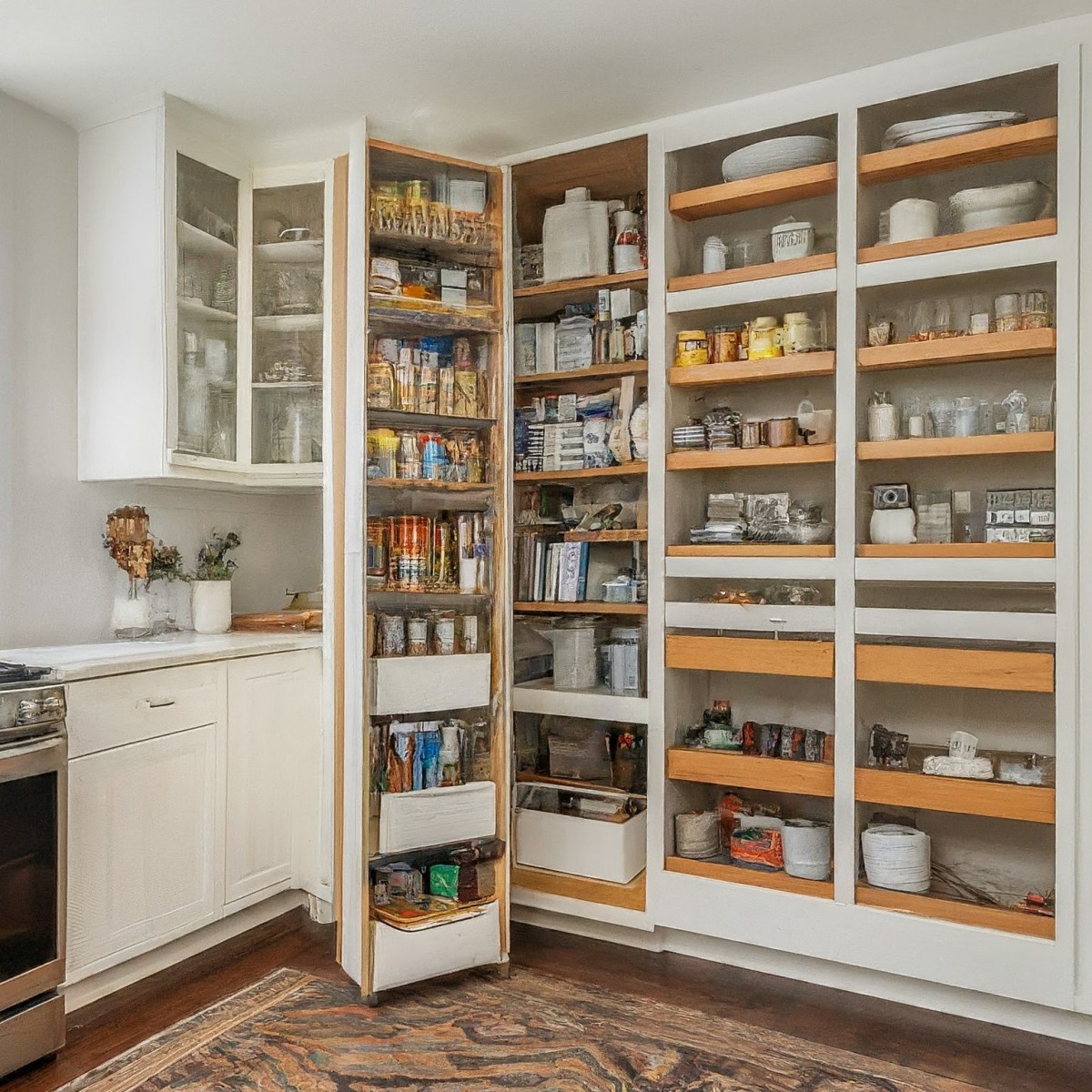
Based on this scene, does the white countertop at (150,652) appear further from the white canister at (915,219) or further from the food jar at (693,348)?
the white canister at (915,219)

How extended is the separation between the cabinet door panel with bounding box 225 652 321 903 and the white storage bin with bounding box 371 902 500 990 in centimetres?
65

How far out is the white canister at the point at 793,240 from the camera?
2863 millimetres

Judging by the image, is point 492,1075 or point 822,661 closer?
point 492,1075

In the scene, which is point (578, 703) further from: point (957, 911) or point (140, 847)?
point (140, 847)

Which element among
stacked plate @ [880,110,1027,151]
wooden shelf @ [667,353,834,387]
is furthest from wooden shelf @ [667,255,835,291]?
stacked plate @ [880,110,1027,151]

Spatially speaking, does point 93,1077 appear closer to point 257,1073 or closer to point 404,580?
point 257,1073

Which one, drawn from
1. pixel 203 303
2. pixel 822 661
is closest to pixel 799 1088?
pixel 822 661

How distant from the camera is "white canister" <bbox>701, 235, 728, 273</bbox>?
303cm

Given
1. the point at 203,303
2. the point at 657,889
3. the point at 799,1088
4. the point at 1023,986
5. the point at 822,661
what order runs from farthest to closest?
the point at 203,303 → the point at 657,889 → the point at 822,661 → the point at 1023,986 → the point at 799,1088

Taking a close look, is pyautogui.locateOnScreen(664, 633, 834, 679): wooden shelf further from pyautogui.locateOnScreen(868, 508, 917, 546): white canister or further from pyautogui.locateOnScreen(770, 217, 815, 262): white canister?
pyautogui.locateOnScreen(770, 217, 815, 262): white canister

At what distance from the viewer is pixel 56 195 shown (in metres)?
3.09

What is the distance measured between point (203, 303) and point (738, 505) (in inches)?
76.7

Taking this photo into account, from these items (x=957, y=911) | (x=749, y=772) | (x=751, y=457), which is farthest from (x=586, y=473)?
(x=957, y=911)

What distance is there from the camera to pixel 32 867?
2324 millimetres
